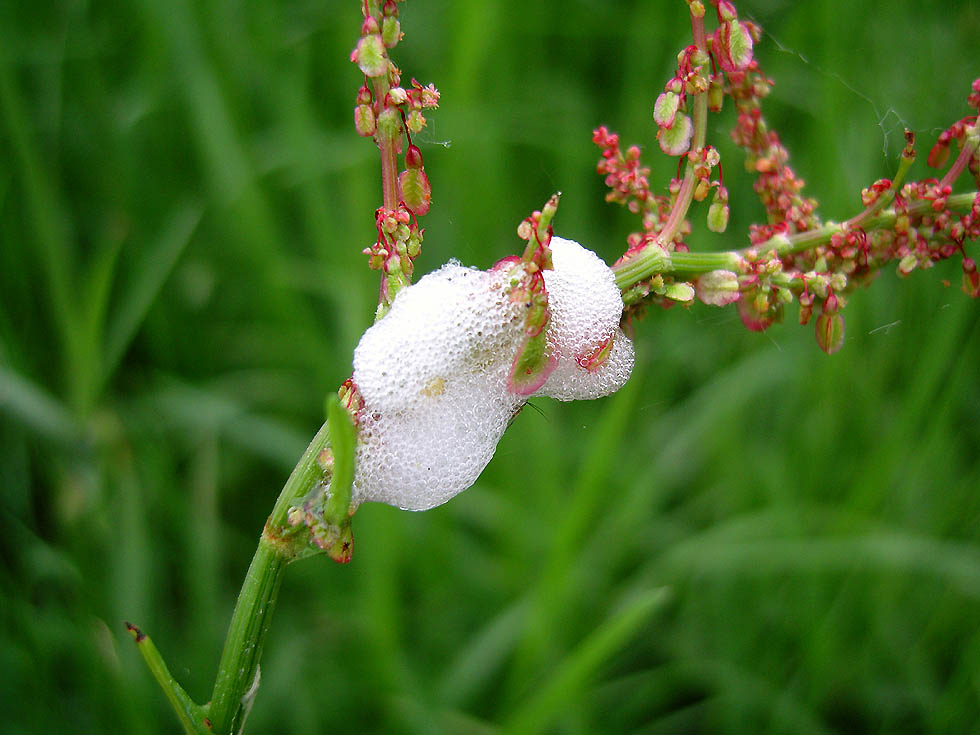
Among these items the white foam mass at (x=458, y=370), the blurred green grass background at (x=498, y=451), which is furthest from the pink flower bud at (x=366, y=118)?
the blurred green grass background at (x=498, y=451)

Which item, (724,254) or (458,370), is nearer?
(724,254)

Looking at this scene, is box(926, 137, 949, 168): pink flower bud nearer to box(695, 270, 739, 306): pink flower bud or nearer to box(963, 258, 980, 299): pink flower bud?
box(963, 258, 980, 299): pink flower bud

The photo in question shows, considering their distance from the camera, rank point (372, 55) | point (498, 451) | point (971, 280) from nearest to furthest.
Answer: point (372, 55) < point (971, 280) < point (498, 451)

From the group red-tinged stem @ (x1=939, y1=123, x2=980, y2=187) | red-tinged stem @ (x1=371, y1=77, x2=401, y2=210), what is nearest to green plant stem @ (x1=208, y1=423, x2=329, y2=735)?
red-tinged stem @ (x1=371, y1=77, x2=401, y2=210)

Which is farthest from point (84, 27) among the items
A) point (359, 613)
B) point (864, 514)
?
point (864, 514)

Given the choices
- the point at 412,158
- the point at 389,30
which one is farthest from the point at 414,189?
the point at 389,30

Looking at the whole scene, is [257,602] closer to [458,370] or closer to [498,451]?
[458,370]
